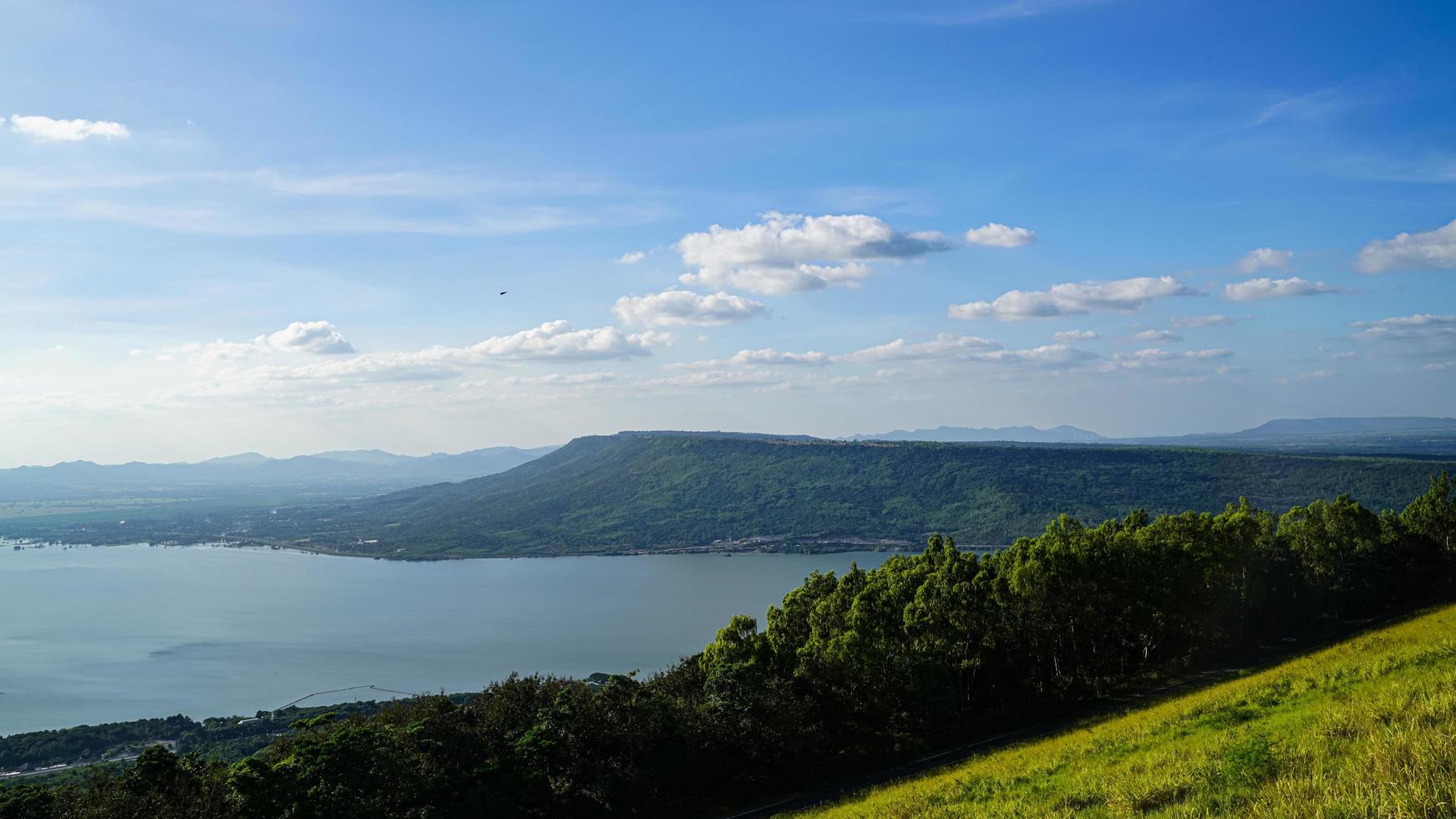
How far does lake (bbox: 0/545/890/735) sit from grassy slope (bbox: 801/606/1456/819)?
58622 millimetres

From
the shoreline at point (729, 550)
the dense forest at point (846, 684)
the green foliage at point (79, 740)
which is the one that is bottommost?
the shoreline at point (729, 550)

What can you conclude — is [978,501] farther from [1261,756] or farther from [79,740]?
[1261,756]

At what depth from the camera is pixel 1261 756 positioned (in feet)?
31.1

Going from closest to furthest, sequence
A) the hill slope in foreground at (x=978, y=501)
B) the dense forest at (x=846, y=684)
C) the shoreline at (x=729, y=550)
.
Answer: the dense forest at (x=846, y=684)
the hill slope in foreground at (x=978, y=501)
the shoreline at (x=729, y=550)

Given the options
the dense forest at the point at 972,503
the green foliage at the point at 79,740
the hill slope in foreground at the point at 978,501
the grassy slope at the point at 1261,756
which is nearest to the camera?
the grassy slope at the point at 1261,756

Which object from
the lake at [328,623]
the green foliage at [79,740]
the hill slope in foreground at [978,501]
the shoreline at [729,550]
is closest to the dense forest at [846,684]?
the green foliage at [79,740]

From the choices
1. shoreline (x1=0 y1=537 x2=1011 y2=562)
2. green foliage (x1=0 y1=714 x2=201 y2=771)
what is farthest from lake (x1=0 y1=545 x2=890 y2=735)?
green foliage (x1=0 y1=714 x2=201 y2=771)

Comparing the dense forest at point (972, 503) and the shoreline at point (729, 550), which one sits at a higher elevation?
the dense forest at point (972, 503)

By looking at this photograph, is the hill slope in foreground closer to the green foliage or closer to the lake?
the lake

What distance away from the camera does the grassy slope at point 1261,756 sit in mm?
6793

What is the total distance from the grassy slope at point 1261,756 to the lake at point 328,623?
192ft

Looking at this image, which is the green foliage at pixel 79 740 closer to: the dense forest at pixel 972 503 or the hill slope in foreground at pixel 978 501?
the dense forest at pixel 972 503

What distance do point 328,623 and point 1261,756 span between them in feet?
371

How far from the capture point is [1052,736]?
21453 mm
